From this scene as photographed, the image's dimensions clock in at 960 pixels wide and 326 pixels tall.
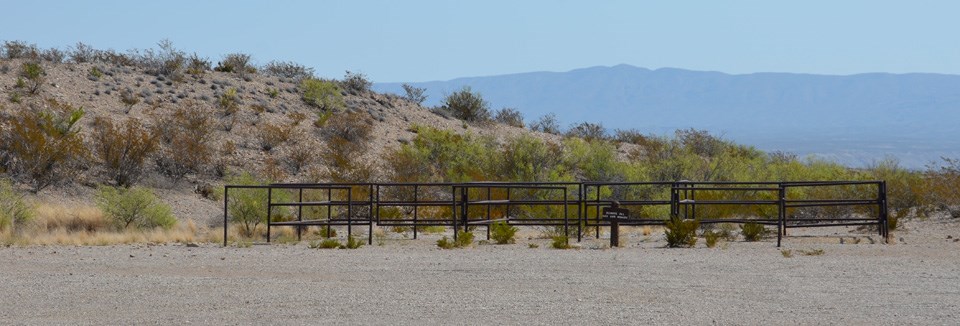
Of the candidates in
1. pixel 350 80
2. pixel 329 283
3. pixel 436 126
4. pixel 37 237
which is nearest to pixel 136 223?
pixel 37 237

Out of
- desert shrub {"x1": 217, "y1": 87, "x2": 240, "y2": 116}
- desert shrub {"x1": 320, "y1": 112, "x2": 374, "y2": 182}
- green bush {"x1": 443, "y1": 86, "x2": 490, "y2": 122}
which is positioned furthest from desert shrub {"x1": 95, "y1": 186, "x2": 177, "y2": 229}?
green bush {"x1": 443, "y1": 86, "x2": 490, "y2": 122}

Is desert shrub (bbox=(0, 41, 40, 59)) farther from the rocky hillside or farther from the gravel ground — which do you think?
the gravel ground

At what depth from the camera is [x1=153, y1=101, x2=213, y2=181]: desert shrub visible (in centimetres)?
4197

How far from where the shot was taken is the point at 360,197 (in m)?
35.0

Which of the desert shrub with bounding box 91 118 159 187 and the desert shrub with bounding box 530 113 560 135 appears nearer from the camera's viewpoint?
the desert shrub with bounding box 91 118 159 187

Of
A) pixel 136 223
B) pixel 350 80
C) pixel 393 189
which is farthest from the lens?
pixel 350 80

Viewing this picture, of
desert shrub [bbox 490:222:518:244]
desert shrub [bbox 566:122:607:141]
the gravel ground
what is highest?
desert shrub [bbox 566:122:607:141]

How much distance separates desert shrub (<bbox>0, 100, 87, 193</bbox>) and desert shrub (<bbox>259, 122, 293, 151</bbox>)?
25.0 ft

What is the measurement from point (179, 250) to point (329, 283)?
21.7 ft

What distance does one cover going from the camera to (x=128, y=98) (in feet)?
163

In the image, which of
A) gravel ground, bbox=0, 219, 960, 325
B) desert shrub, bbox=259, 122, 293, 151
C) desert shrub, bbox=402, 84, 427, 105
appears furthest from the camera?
desert shrub, bbox=402, 84, 427, 105

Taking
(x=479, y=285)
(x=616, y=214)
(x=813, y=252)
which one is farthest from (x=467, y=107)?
(x=479, y=285)

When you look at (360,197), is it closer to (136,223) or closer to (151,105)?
(136,223)

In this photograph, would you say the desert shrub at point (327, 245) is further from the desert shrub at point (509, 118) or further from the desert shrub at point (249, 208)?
the desert shrub at point (509, 118)
